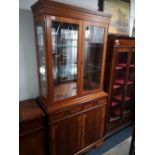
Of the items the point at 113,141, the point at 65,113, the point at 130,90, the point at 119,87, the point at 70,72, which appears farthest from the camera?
the point at 130,90

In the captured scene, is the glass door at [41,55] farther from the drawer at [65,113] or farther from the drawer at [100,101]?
the drawer at [100,101]

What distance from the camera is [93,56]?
80.8 inches

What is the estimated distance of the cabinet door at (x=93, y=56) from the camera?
186 centimetres

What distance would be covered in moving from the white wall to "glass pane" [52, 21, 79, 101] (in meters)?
0.34

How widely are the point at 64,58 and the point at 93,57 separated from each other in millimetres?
487

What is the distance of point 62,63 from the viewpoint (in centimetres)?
181

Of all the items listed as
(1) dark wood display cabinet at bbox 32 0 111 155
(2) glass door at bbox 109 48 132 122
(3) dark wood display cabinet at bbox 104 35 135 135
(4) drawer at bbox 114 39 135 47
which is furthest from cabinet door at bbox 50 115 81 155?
(4) drawer at bbox 114 39 135 47

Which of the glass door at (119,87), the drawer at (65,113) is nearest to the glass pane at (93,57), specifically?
the drawer at (65,113)

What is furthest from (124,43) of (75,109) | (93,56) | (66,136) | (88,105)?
(66,136)

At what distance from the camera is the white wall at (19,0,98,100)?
1.65 meters

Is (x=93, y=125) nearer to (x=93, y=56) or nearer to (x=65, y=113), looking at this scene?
(x=65, y=113)

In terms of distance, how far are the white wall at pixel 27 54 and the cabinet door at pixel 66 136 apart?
23.1 inches

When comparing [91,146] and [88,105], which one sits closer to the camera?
[88,105]
